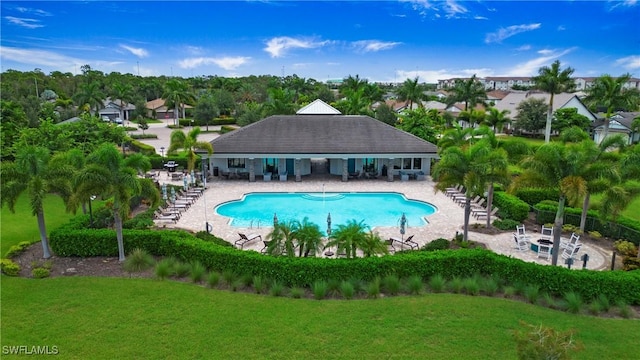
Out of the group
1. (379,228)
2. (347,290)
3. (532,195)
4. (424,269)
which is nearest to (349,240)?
(347,290)

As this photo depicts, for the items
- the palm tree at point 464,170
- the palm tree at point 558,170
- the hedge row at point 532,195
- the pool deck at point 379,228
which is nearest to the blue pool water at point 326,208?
the pool deck at point 379,228

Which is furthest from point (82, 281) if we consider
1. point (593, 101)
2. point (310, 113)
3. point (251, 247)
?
point (593, 101)

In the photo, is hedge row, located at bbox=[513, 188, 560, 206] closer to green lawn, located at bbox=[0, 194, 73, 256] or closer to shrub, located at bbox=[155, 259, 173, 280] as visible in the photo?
shrub, located at bbox=[155, 259, 173, 280]

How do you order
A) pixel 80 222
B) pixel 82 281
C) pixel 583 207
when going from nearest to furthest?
pixel 82 281
pixel 80 222
pixel 583 207

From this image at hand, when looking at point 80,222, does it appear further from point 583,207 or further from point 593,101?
point 593,101

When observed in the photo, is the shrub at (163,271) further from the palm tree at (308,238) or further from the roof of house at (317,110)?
the roof of house at (317,110)

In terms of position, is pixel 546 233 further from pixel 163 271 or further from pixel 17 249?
pixel 17 249

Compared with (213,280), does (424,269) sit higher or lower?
higher
